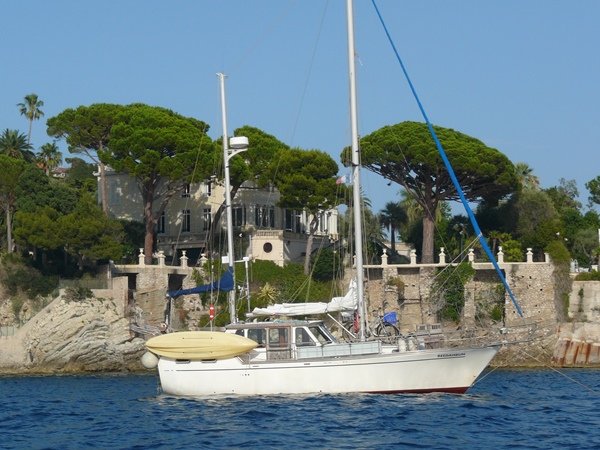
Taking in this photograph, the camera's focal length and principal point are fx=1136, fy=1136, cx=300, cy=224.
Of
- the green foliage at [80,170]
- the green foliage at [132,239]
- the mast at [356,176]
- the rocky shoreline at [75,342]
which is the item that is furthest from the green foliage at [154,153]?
the mast at [356,176]

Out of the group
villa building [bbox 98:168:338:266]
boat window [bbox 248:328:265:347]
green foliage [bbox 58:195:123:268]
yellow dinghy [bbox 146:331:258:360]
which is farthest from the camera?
villa building [bbox 98:168:338:266]

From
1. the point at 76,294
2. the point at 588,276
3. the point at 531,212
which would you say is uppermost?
the point at 531,212

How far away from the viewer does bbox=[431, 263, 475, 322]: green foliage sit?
70.2 meters

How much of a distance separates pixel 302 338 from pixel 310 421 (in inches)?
274

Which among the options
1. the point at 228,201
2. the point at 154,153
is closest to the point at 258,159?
the point at 154,153

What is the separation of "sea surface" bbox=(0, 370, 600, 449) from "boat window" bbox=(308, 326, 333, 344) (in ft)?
8.25

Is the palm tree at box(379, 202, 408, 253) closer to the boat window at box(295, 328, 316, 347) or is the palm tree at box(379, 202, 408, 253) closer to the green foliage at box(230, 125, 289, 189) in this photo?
the green foliage at box(230, 125, 289, 189)

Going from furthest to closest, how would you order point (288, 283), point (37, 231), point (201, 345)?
1. point (288, 283)
2. point (37, 231)
3. point (201, 345)

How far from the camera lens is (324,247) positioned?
256 feet

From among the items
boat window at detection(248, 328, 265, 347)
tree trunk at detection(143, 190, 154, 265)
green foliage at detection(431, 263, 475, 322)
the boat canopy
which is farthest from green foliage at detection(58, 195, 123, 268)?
boat window at detection(248, 328, 265, 347)

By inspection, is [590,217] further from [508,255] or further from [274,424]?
[274,424]

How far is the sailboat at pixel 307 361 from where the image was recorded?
38.6 metres

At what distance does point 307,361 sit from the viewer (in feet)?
128

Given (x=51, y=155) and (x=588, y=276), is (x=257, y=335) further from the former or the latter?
(x=51, y=155)
